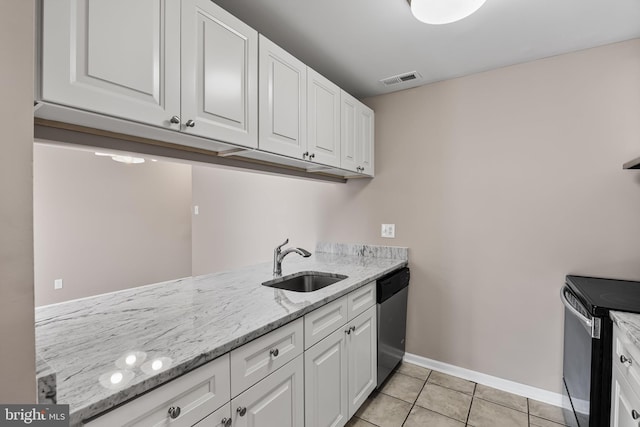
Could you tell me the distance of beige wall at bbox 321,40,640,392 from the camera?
1838 millimetres

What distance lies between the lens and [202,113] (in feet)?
4.07

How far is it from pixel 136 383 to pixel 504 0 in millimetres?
2144

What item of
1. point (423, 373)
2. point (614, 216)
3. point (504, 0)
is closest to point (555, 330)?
point (614, 216)

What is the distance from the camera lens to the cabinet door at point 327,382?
138cm

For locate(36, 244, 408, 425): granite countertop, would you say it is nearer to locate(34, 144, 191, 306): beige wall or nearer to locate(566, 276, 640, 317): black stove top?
locate(566, 276, 640, 317): black stove top

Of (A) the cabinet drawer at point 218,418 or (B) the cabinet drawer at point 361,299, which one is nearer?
(A) the cabinet drawer at point 218,418

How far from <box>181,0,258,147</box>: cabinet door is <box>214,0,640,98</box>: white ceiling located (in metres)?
0.31

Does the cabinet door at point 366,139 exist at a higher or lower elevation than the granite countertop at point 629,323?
higher

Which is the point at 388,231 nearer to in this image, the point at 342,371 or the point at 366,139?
the point at 366,139

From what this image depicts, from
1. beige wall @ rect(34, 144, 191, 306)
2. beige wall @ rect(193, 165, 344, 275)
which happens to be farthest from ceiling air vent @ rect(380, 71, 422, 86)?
beige wall @ rect(34, 144, 191, 306)

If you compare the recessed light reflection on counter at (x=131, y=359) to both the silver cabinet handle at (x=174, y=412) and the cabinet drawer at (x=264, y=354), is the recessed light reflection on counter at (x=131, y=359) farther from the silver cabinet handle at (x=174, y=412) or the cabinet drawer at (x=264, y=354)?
the cabinet drawer at (x=264, y=354)

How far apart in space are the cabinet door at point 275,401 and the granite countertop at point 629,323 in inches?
50.4

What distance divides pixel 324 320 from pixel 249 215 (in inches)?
88.0

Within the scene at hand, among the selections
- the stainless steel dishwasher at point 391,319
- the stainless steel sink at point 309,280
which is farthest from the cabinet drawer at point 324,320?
the stainless steel dishwasher at point 391,319
